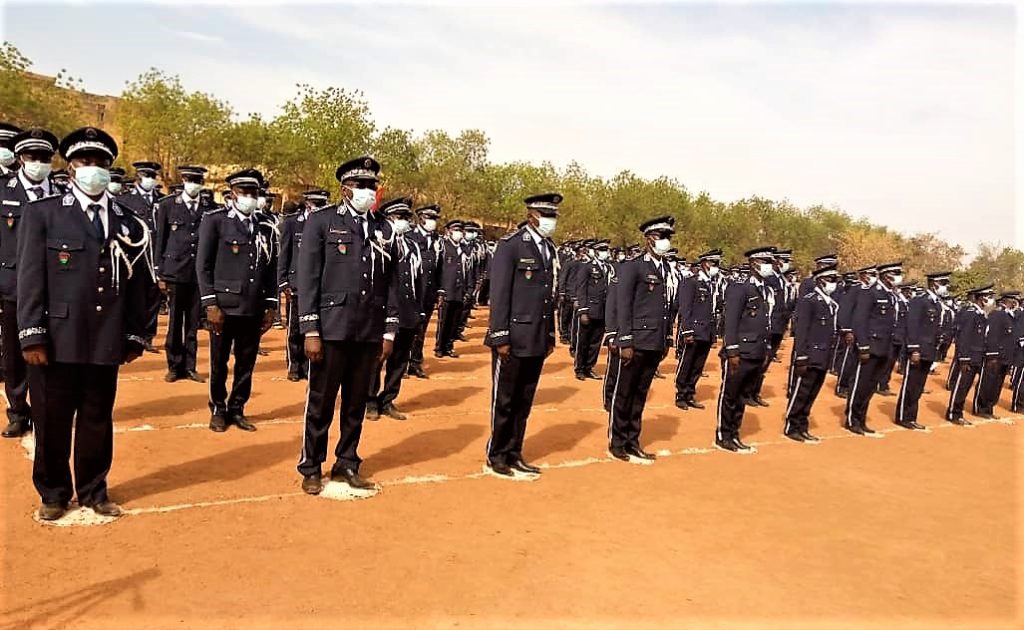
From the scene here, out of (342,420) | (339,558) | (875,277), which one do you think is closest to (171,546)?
(339,558)

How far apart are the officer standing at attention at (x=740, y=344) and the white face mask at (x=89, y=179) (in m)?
7.27

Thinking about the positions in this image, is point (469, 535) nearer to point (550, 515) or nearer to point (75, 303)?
point (550, 515)

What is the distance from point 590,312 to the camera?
1419 centimetres

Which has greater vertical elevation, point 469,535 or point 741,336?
point 741,336

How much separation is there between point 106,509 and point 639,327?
554cm

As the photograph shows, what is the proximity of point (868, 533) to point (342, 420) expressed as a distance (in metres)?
4.95

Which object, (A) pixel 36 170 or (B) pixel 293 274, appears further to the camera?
(B) pixel 293 274

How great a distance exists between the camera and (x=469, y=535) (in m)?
5.47

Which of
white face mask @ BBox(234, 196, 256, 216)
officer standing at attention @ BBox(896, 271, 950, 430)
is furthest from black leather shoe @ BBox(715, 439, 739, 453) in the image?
white face mask @ BBox(234, 196, 256, 216)

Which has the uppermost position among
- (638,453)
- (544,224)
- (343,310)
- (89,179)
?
(544,224)

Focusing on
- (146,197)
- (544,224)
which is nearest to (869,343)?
(544,224)

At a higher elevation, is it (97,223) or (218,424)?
(97,223)

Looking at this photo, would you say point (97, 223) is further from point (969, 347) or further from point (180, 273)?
point (969, 347)

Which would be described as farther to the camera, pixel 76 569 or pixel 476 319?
pixel 476 319
